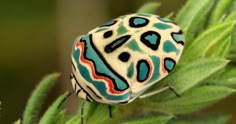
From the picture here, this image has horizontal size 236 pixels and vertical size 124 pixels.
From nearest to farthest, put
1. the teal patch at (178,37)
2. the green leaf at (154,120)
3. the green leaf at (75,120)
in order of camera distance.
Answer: the green leaf at (154,120)
the green leaf at (75,120)
the teal patch at (178,37)

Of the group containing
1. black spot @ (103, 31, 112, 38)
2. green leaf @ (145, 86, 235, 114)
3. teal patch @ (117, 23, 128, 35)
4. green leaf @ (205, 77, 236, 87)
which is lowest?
green leaf @ (145, 86, 235, 114)

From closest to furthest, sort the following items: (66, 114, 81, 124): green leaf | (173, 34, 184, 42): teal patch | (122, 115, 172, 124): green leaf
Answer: (122, 115, 172, 124): green leaf, (66, 114, 81, 124): green leaf, (173, 34, 184, 42): teal patch

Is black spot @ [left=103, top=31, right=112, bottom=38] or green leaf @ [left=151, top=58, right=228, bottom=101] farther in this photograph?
black spot @ [left=103, top=31, right=112, bottom=38]

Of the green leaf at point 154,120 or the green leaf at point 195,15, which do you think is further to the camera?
the green leaf at point 195,15

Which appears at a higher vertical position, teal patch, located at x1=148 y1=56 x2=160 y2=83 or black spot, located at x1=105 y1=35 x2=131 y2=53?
black spot, located at x1=105 y1=35 x2=131 y2=53

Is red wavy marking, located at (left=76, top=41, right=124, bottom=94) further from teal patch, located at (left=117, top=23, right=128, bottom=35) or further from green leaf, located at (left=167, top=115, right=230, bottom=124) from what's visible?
green leaf, located at (left=167, top=115, right=230, bottom=124)

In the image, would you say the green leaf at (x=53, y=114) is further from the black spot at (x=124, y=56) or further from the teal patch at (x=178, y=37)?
the teal patch at (x=178, y=37)

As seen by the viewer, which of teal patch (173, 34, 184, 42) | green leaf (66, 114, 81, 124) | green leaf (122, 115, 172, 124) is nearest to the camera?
green leaf (122, 115, 172, 124)

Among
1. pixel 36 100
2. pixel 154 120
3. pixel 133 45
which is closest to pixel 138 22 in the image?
pixel 133 45

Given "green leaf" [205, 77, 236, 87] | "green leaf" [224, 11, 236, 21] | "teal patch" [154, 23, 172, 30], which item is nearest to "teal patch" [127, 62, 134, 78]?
"teal patch" [154, 23, 172, 30]

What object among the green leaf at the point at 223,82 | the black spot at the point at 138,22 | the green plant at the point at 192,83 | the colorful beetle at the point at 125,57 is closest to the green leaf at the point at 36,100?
the green plant at the point at 192,83
